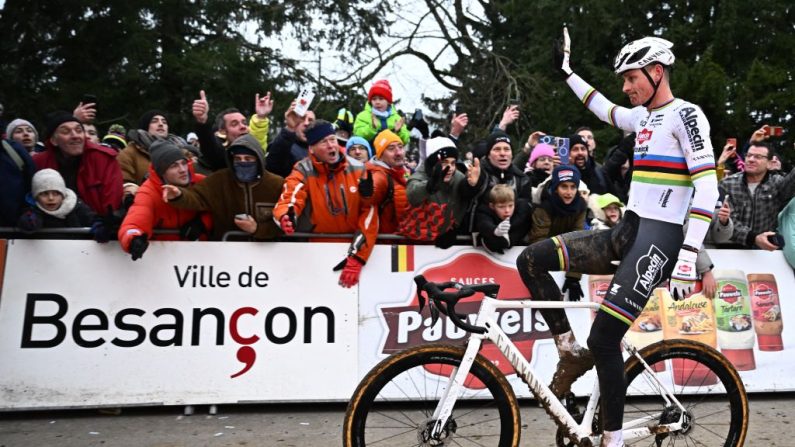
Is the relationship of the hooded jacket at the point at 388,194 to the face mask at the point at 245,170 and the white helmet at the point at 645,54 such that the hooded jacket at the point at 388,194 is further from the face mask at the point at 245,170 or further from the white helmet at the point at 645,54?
the white helmet at the point at 645,54

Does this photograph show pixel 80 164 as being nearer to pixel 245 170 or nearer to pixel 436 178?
pixel 245 170

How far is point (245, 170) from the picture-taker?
554 centimetres

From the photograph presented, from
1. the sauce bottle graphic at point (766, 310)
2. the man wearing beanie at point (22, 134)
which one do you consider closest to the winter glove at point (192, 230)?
the man wearing beanie at point (22, 134)

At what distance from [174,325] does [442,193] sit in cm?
234

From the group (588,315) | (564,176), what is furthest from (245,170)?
(588,315)

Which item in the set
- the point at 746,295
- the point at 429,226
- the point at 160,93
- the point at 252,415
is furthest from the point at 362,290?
the point at 160,93

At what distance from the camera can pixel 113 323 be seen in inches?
204

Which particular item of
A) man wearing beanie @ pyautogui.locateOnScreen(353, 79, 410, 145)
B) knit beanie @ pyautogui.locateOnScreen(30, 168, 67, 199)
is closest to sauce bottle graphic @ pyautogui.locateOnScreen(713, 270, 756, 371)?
man wearing beanie @ pyautogui.locateOnScreen(353, 79, 410, 145)

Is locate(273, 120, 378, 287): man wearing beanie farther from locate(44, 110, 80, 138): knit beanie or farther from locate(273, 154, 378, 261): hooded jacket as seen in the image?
locate(44, 110, 80, 138): knit beanie

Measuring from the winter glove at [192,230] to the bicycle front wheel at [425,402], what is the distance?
8.47ft

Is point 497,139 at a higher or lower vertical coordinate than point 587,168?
higher

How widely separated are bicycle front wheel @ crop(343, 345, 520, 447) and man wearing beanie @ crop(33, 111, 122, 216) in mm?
3463

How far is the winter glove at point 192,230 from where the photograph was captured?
18.1ft

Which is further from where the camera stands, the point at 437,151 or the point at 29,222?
the point at 437,151
